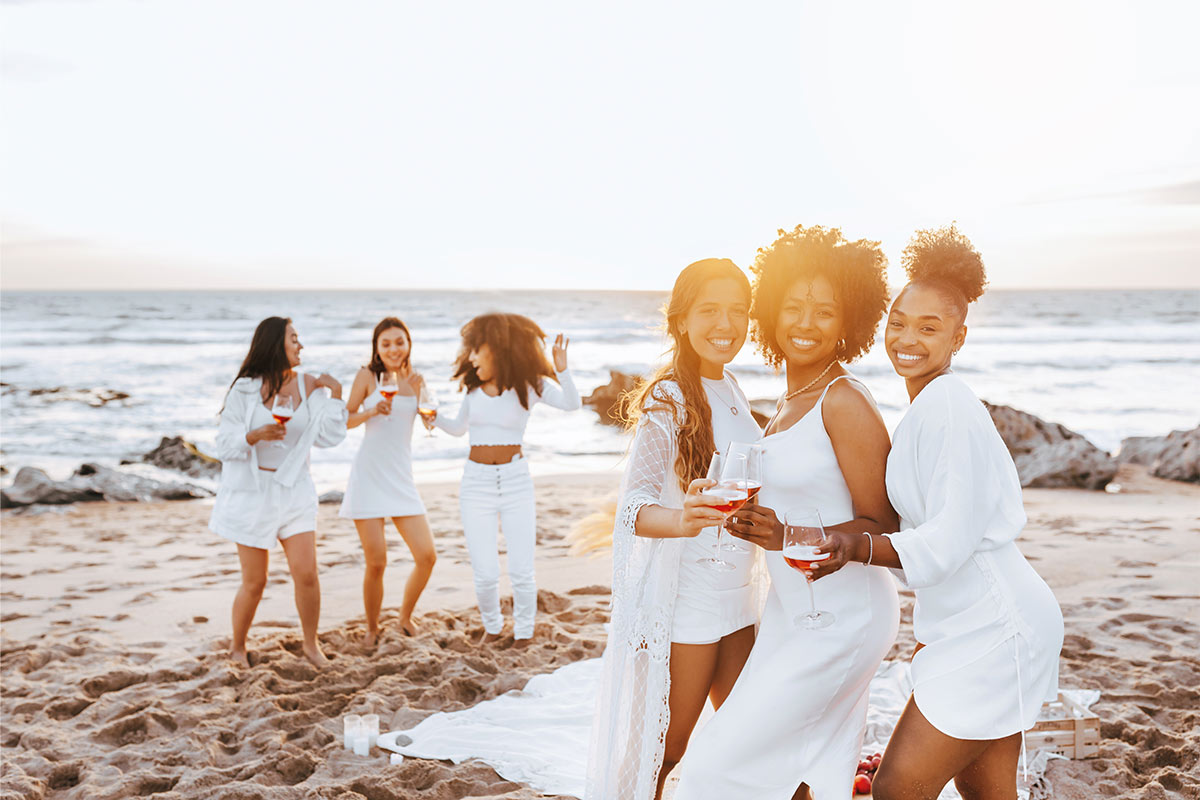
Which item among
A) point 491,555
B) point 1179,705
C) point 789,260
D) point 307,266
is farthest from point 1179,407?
point 307,266

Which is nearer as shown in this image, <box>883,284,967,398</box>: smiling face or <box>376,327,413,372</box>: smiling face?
<box>883,284,967,398</box>: smiling face

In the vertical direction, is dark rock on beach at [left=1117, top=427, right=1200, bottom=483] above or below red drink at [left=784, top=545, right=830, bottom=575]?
below

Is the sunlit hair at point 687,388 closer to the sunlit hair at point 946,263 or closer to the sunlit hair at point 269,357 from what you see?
the sunlit hair at point 946,263

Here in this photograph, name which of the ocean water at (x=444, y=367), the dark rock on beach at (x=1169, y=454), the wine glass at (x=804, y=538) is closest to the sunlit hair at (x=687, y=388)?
the wine glass at (x=804, y=538)

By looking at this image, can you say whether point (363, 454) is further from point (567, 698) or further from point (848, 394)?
point (848, 394)

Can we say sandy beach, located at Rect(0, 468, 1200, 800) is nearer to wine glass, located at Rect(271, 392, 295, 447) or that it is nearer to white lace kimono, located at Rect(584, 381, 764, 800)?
white lace kimono, located at Rect(584, 381, 764, 800)

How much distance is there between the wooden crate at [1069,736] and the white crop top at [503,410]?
3.25 meters

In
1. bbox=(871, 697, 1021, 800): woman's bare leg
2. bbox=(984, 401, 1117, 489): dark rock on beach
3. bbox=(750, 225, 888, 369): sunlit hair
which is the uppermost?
bbox=(750, 225, 888, 369): sunlit hair

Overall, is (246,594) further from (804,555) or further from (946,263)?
(946,263)

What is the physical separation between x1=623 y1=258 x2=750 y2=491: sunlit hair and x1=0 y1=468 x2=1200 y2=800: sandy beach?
1.94 m

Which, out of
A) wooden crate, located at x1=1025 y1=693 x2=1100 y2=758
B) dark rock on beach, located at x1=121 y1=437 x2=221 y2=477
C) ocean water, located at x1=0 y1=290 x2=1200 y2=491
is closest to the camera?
wooden crate, located at x1=1025 y1=693 x2=1100 y2=758

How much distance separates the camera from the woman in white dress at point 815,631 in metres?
2.47

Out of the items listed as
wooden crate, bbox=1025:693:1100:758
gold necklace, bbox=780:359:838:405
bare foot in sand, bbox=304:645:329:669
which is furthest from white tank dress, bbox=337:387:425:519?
wooden crate, bbox=1025:693:1100:758

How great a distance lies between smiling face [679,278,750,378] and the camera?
9.58ft
